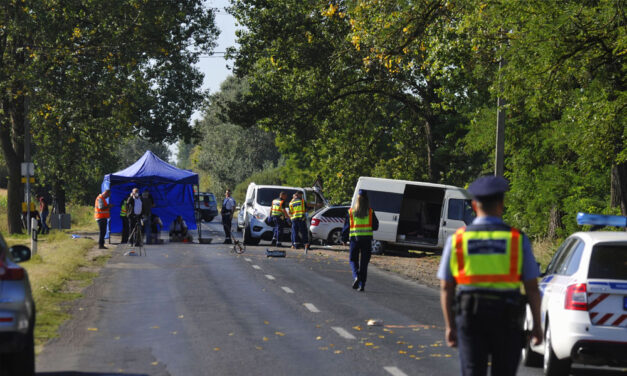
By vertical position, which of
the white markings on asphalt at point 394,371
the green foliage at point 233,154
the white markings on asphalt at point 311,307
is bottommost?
the white markings on asphalt at point 394,371

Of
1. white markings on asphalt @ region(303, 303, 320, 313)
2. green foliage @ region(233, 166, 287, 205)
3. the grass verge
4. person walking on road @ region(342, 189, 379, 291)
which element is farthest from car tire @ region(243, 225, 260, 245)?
green foliage @ region(233, 166, 287, 205)

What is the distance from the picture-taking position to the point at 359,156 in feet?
134

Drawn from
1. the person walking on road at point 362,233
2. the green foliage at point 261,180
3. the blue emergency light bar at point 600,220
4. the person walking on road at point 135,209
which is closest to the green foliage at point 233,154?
the green foliage at point 261,180

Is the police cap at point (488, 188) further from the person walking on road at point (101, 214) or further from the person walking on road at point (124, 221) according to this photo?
the person walking on road at point (124, 221)

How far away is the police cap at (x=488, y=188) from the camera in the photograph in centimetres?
565

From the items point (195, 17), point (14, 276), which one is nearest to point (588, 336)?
point (14, 276)

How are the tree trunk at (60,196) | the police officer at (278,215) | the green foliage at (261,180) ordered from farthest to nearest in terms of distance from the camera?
the green foliage at (261,180) → the tree trunk at (60,196) → the police officer at (278,215)

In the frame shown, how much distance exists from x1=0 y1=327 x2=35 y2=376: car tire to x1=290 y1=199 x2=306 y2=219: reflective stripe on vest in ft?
67.4

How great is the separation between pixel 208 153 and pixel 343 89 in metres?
62.8

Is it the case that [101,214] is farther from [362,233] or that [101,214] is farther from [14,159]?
[362,233]

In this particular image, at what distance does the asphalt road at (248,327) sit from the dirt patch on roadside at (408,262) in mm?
844

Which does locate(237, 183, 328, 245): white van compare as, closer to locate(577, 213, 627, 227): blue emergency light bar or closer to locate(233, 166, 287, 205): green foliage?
locate(577, 213, 627, 227): blue emergency light bar

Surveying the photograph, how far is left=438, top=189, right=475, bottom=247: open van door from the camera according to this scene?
28.8 m

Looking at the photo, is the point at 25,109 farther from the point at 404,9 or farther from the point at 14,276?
the point at 14,276
